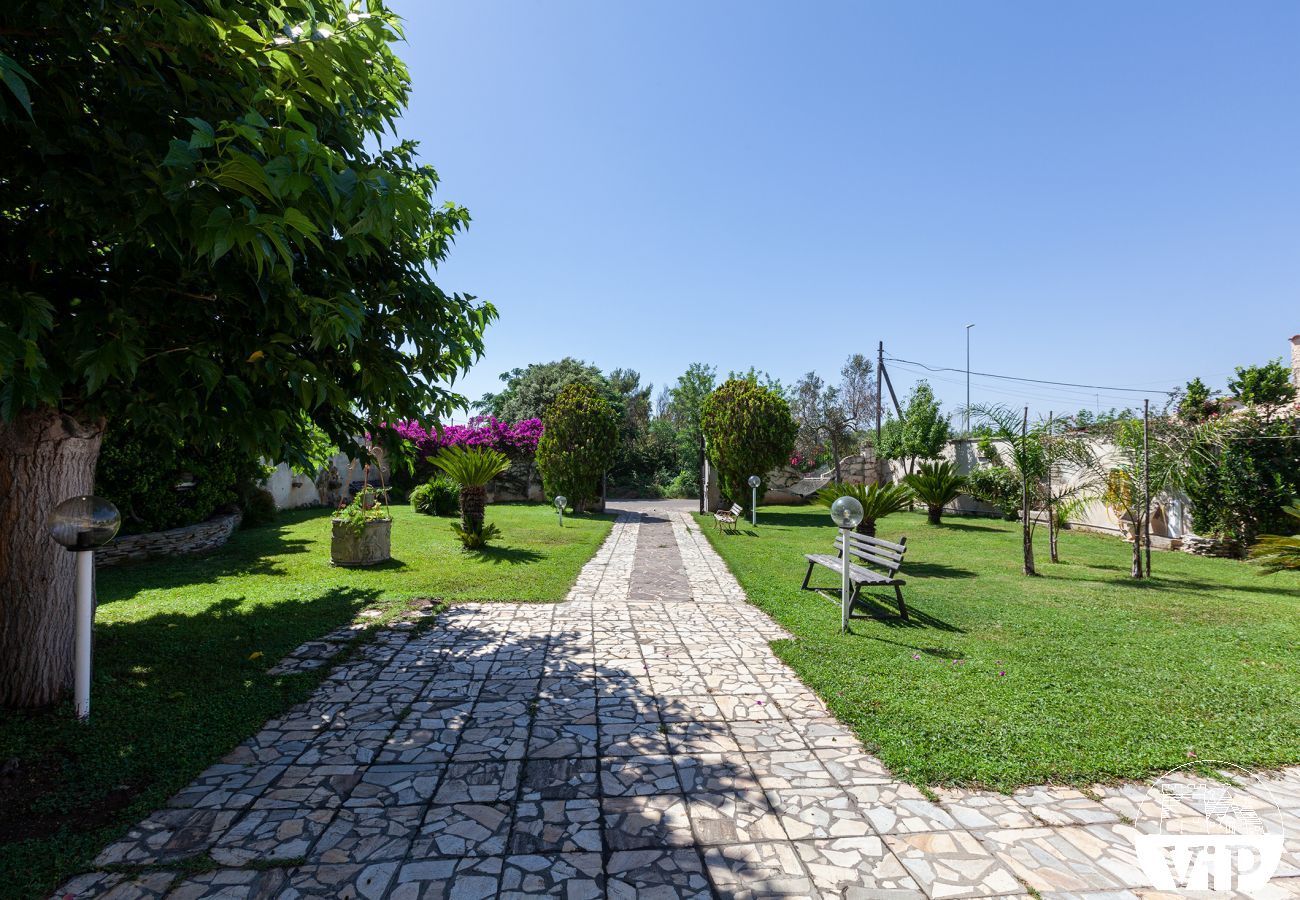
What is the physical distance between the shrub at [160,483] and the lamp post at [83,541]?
4.97m

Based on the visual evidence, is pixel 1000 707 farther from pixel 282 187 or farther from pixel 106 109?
pixel 106 109

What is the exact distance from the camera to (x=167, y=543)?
9805 millimetres

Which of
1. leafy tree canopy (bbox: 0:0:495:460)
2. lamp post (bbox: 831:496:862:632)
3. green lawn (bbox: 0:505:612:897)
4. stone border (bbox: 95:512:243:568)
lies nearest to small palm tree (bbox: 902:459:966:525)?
green lawn (bbox: 0:505:612:897)

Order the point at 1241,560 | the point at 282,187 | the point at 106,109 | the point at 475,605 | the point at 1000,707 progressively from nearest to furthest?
the point at 282,187 → the point at 106,109 → the point at 1000,707 → the point at 475,605 → the point at 1241,560

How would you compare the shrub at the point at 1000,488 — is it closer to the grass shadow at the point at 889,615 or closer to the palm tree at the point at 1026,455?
the palm tree at the point at 1026,455

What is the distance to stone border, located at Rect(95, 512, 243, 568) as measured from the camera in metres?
9.23

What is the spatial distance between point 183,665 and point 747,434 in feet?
48.4

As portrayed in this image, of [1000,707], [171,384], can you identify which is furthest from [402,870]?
[1000,707]

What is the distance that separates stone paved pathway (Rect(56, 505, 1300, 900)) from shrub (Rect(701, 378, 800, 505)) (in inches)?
527

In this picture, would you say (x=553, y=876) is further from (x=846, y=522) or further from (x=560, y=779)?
(x=846, y=522)

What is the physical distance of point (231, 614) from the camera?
630 centimetres

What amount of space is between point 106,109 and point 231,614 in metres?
5.40

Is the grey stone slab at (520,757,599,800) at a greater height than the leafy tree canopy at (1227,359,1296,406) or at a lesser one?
lesser

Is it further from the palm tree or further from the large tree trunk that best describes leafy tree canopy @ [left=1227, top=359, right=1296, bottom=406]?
the large tree trunk
